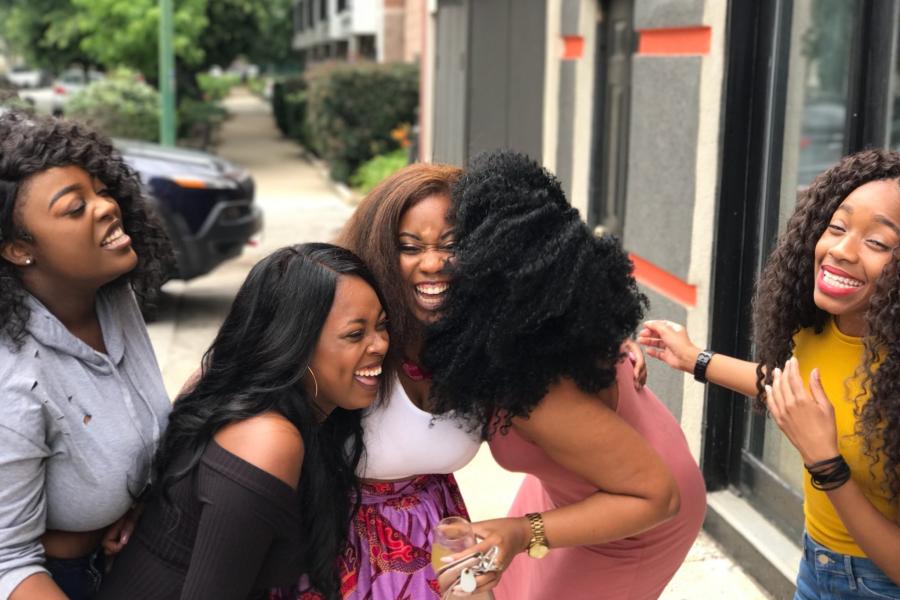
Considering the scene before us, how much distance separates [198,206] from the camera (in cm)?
817

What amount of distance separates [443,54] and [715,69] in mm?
6924

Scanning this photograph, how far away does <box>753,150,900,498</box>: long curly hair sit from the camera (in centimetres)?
202

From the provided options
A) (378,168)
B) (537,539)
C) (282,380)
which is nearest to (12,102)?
(282,380)

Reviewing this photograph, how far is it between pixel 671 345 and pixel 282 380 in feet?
3.76

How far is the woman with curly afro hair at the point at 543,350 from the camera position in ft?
6.57

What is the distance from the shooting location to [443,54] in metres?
10.8

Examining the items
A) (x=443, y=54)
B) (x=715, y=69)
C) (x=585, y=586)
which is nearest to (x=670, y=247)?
(x=715, y=69)

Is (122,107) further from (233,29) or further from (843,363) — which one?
(843,363)

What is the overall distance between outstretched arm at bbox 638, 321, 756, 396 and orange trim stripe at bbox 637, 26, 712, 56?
184 cm

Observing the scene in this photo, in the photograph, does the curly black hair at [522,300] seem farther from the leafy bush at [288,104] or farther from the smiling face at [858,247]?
the leafy bush at [288,104]

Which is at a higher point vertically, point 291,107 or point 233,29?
point 233,29

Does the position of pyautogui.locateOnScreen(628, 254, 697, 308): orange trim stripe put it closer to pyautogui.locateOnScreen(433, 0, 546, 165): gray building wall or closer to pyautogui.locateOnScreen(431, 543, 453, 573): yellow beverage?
pyautogui.locateOnScreen(433, 0, 546, 165): gray building wall

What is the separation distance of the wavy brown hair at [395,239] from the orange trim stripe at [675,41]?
2.35 m

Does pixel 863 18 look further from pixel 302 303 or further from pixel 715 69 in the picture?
pixel 302 303
